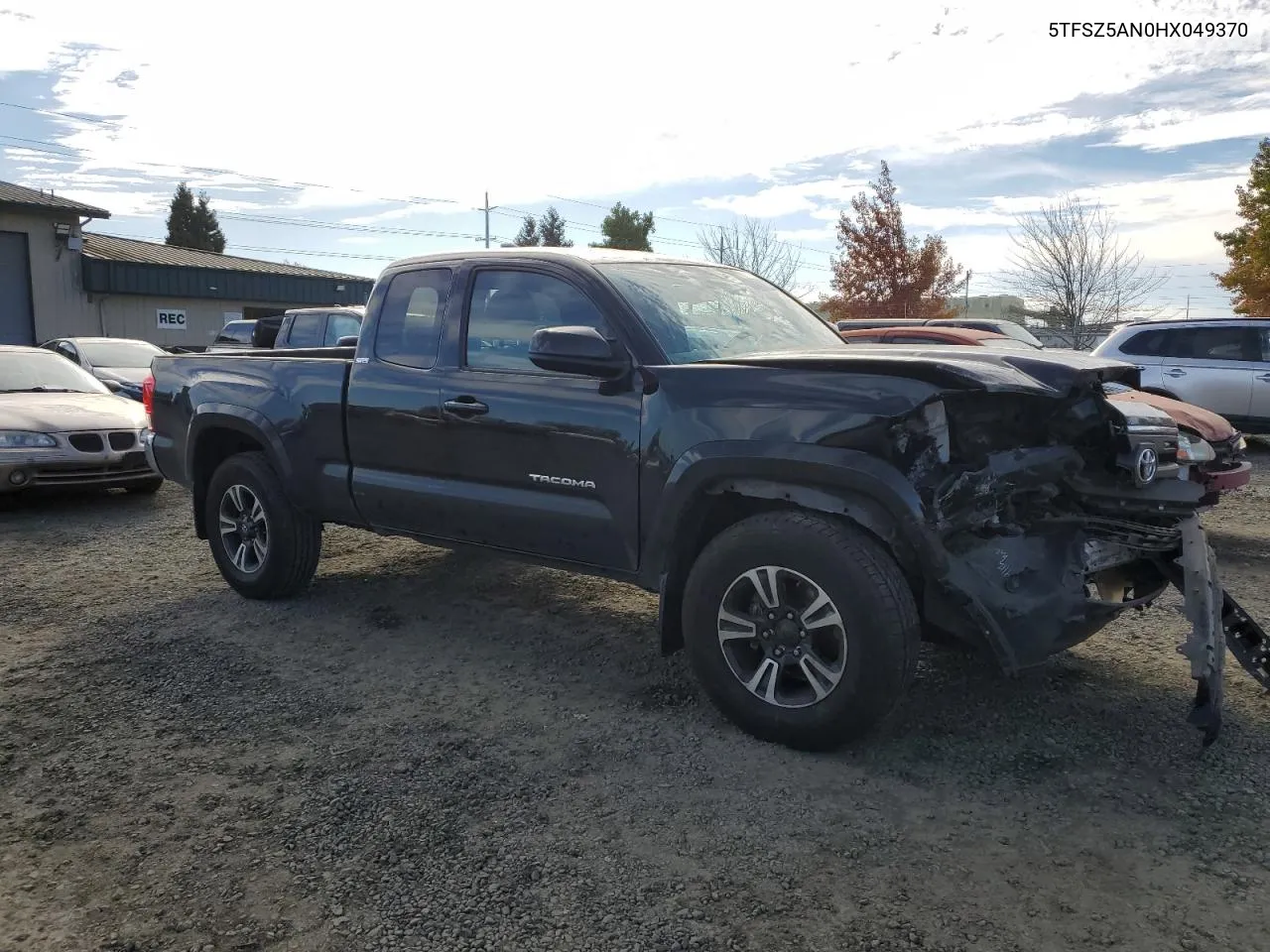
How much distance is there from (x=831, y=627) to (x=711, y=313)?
1695 millimetres

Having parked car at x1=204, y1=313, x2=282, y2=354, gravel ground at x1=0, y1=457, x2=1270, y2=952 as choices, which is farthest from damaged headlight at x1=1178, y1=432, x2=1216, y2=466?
parked car at x1=204, y1=313, x2=282, y2=354

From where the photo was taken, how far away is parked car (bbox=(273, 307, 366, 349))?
45.1 feet

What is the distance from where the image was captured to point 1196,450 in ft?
20.9

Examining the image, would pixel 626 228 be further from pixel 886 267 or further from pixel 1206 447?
pixel 1206 447

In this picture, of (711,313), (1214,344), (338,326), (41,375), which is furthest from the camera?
(338,326)

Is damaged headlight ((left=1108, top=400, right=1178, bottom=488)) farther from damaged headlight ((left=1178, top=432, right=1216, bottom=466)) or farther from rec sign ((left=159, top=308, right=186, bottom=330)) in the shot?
rec sign ((left=159, top=308, right=186, bottom=330))

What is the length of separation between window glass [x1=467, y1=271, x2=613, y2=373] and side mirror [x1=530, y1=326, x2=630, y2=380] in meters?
0.34

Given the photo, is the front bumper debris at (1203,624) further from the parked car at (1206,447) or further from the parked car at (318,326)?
the parked car at (318,326)

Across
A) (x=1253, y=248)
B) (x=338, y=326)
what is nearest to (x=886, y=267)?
(x=1253, y=248)

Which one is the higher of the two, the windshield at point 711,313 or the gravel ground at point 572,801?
the windshield at point 711,313

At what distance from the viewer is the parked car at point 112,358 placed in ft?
47.3

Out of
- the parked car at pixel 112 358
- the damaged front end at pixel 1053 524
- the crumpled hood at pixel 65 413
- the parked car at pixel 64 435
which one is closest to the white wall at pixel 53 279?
the parked car at pixel 112 358

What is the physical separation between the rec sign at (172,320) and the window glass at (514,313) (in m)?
33.0

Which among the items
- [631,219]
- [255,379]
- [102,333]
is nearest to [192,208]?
[631,219]
